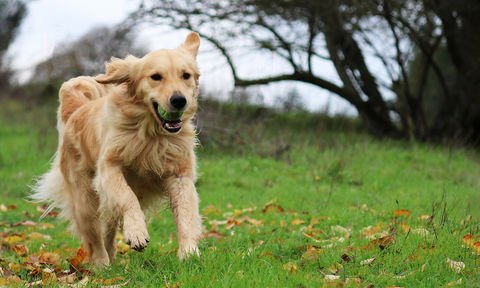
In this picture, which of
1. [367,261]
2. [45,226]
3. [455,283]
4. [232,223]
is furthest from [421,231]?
[45,226]

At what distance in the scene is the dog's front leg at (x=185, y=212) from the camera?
307 cm

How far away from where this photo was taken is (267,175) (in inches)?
292

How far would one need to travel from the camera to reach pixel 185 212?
3195 millimetres

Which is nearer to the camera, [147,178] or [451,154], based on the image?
[147,178]

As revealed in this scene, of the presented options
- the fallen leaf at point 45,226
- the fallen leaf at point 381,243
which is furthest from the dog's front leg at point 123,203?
the fallen leaf at point 45,226

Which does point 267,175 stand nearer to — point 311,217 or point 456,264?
point 311,217

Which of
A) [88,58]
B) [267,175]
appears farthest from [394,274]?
[88,58]

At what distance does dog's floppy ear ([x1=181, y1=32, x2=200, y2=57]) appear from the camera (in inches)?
150

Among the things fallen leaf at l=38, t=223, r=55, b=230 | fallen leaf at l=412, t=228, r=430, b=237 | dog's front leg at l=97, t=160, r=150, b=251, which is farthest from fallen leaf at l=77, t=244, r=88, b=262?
fallen leaf at l=412, t=228, r=430, b=237

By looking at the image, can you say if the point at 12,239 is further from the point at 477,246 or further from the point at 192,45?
the point at 477,246

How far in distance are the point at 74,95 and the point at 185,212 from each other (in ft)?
7.01

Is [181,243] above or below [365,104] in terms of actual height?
below

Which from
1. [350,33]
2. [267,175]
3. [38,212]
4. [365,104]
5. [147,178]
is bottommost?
[38,212]

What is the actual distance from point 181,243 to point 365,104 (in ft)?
34.4
